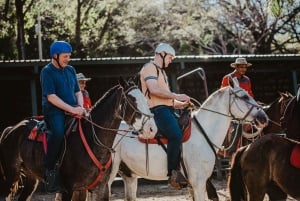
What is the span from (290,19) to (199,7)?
6.37 meters

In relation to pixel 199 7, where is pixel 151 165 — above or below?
below

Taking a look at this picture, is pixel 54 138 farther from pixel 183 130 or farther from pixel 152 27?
pixel 152 27

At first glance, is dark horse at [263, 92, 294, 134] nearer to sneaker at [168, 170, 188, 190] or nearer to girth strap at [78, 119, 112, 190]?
sneaker at [168, 170, 188, 190]

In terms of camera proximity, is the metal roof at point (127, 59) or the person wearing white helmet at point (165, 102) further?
the metal roof at point (127, 59)

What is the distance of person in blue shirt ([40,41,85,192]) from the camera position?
592cm

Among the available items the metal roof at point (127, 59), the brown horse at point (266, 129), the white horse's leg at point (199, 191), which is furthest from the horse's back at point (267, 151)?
the metal roof at point (127, 59)

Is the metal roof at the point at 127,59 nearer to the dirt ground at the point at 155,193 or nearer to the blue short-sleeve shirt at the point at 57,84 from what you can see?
the dirt ground at the point at 155,193

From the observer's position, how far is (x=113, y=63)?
14.7m

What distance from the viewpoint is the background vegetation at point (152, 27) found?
29609 millimetres

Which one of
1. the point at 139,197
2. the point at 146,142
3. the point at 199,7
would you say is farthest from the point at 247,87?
the point at 199,7

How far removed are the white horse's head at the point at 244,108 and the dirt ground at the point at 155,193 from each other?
339 centimetres

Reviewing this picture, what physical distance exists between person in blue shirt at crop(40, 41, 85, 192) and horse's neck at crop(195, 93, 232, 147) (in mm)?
2184

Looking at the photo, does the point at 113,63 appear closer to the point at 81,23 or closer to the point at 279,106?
the point at 279,106

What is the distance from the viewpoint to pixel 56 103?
19.4ft
